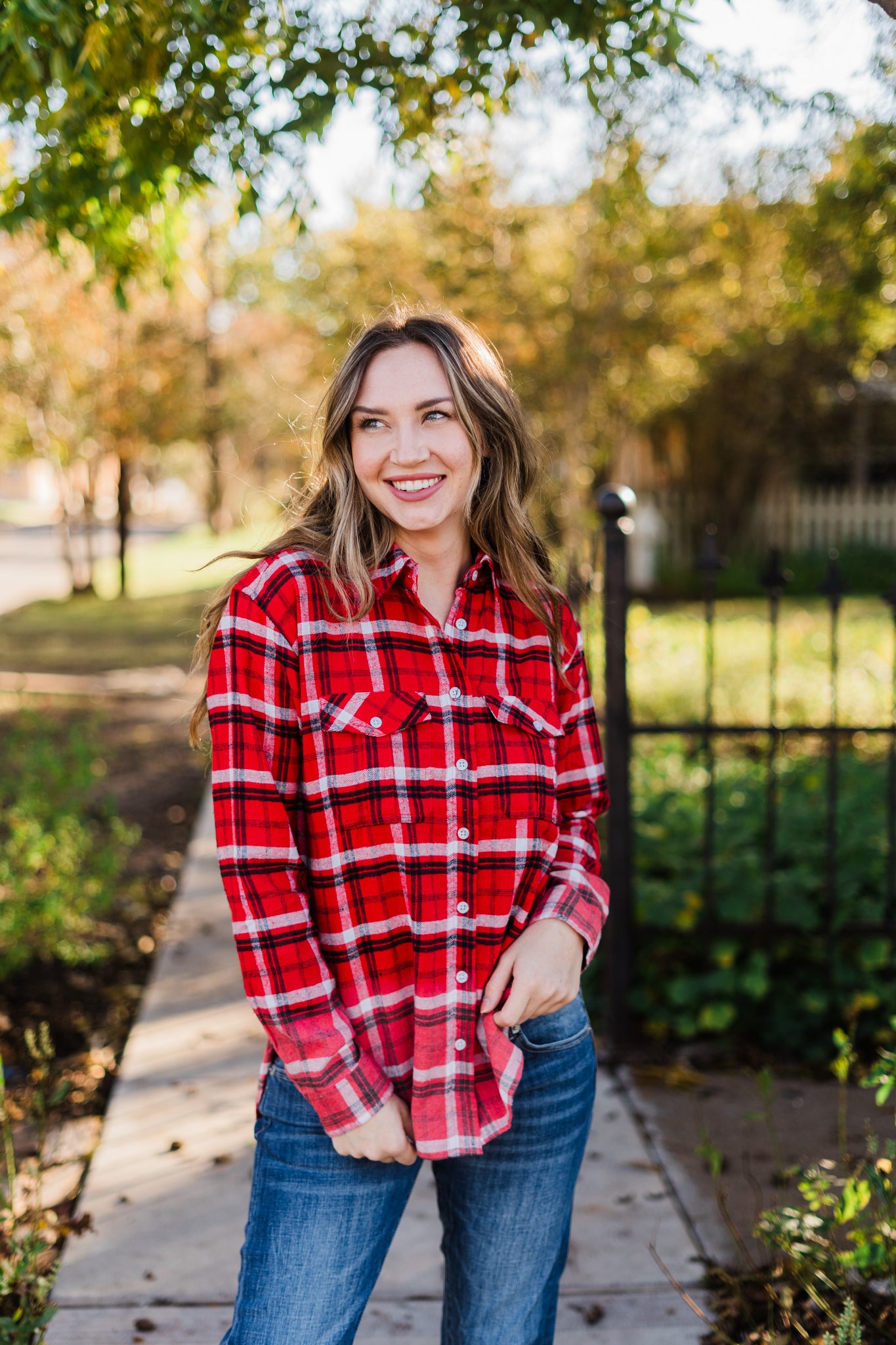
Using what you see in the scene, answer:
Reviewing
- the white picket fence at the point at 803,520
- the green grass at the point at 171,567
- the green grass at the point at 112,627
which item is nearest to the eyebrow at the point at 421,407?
the green grass at the point at 112,627

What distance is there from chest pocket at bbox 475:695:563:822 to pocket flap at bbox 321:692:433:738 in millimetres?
132

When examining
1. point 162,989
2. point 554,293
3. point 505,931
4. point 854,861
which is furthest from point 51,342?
point 505,931

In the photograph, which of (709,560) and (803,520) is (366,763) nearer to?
(709,560)

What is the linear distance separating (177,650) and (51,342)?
186 inches

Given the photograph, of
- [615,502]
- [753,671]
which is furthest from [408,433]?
[753,671]

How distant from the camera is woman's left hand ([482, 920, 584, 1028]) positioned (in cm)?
167

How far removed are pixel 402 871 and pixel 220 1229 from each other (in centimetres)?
159

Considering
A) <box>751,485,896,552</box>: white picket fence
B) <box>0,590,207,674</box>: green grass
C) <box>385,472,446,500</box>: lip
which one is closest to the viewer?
<box>385,472,446,500</box>: lip

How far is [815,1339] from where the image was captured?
220 cm

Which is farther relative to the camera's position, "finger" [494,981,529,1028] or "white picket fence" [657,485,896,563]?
"white picket fence" [657,485,896,563]

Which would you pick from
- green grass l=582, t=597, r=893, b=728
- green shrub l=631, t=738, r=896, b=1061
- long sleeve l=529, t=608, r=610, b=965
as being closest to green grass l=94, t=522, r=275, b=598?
green grass l=582, t=597, r=893, b=728

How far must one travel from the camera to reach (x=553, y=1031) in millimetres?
1767

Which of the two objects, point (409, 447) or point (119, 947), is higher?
point (409, 447)

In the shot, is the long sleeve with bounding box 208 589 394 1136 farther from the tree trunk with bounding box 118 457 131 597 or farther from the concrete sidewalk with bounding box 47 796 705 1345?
the tree trunk with bounding box 118 457 131 597
